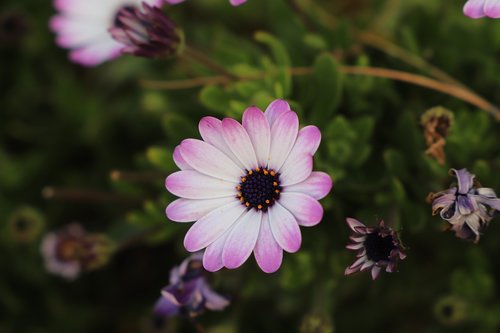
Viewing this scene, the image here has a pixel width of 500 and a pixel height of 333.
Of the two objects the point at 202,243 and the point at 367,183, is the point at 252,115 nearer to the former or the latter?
the point at 202,243

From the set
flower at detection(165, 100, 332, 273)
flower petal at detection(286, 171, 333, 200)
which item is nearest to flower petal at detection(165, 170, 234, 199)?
flower at detection(165, 100, 332, 273)

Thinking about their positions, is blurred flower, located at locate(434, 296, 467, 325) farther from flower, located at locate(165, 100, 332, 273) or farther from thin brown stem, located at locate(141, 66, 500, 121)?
flower, located at locate(165, 100, 332, 273)

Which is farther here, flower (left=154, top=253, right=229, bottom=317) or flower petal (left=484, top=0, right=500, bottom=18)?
flower (left=154, top=253, right=229, bottom=317)

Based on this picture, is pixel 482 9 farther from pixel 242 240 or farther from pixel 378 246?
pixel 242 240

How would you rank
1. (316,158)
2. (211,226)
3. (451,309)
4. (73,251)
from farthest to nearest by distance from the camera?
1. (73,251)
2. (451,309)
3. (316,158)
4. (211,226)

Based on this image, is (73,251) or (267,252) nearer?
(267,252)

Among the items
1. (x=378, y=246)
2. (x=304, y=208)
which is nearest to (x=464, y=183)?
(x=378, y=246)
